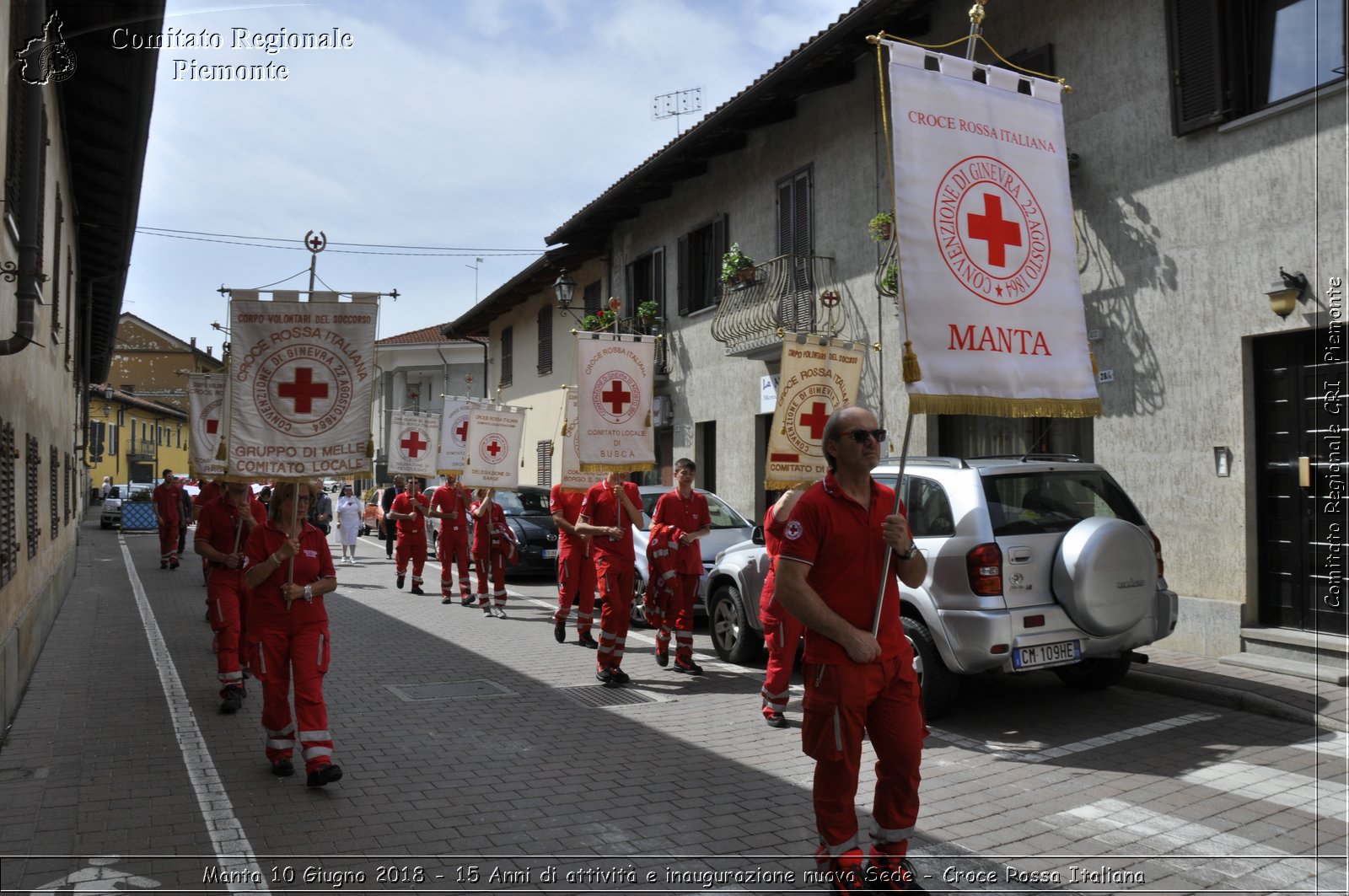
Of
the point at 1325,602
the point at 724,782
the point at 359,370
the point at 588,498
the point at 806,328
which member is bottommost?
the point at 724,782

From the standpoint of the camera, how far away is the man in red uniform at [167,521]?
818 inches

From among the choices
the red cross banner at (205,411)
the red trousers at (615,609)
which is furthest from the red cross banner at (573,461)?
the red cross banner at (205,411)

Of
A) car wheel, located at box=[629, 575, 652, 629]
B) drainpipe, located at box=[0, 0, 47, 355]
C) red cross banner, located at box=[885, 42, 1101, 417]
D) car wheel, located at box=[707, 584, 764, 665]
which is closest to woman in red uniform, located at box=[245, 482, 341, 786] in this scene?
drainpipe, located at box=[0, 0, 47, 355]

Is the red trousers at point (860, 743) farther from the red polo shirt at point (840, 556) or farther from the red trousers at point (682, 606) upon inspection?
the red trousers at point (682, 606)

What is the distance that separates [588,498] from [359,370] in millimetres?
2966

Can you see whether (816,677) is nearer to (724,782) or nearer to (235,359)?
(724,782)

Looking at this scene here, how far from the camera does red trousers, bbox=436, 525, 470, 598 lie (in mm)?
14914

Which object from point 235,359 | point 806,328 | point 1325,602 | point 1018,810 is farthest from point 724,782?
point 806,328

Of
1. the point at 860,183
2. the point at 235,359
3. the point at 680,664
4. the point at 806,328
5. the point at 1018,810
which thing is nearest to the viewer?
the point at 1018,810

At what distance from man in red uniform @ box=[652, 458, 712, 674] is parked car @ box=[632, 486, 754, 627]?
2148 mm

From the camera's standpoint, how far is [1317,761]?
19.6 feet

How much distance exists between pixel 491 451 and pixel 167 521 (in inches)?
398

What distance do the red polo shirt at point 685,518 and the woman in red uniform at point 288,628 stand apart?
3474 millimetres

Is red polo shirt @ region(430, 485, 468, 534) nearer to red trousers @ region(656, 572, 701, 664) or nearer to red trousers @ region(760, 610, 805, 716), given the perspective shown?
red trousers @ region(656, 572, 701, 664)
